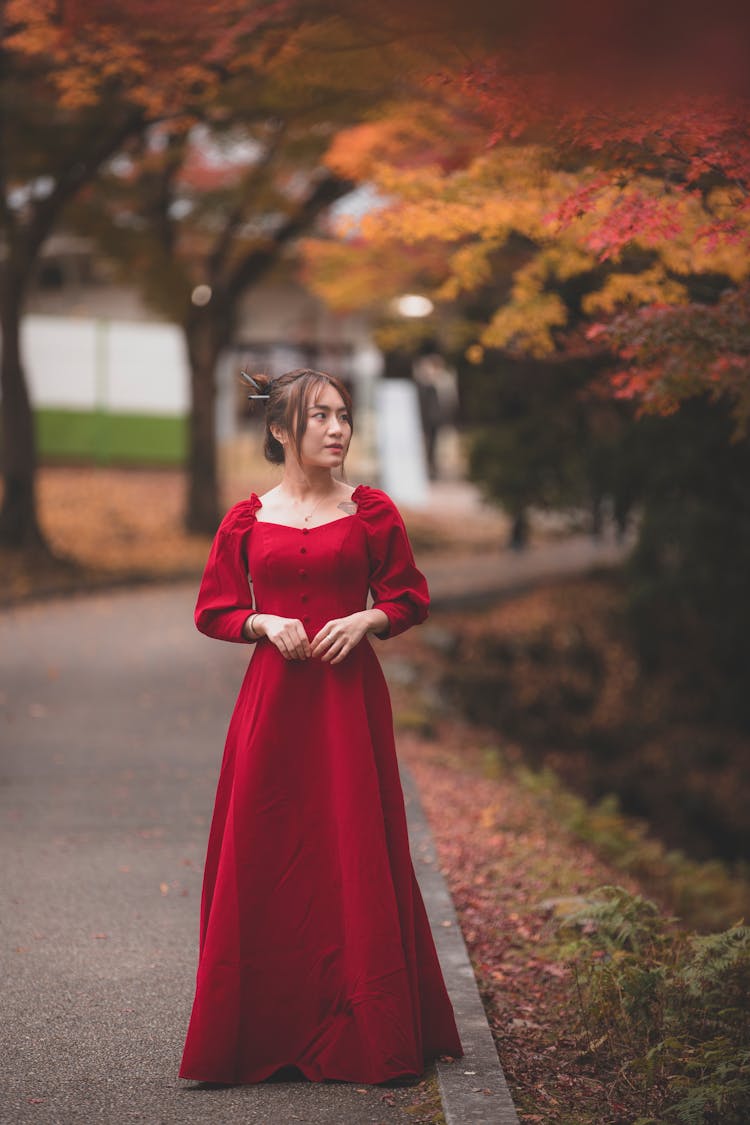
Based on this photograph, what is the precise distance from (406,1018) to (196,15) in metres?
7.25

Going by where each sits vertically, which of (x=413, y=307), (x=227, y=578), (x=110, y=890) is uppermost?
(x=413, y=307)

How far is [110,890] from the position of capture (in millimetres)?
5852

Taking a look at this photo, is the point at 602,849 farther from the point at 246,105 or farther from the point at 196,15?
the point at 246,105

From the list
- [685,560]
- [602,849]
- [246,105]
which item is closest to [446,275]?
[246,105]

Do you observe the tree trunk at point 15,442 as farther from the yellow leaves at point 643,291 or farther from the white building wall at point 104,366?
the yellow leaves at point 643,291

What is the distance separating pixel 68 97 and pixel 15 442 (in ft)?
23.6

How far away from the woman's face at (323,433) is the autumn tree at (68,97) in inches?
216

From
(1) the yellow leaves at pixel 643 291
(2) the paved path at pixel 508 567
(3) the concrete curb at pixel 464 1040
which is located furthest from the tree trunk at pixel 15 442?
(3) the concrete curb at pixel 464 1040

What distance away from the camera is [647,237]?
573 centimetres

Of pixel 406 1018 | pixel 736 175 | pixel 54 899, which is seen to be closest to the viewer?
pixel 406 1018

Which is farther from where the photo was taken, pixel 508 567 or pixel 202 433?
pixel 202 433

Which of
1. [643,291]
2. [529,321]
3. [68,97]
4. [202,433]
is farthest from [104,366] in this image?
[643,291]

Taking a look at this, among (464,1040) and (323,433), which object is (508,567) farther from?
(323,433)

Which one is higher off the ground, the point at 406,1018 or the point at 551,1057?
the point at 406,1018
